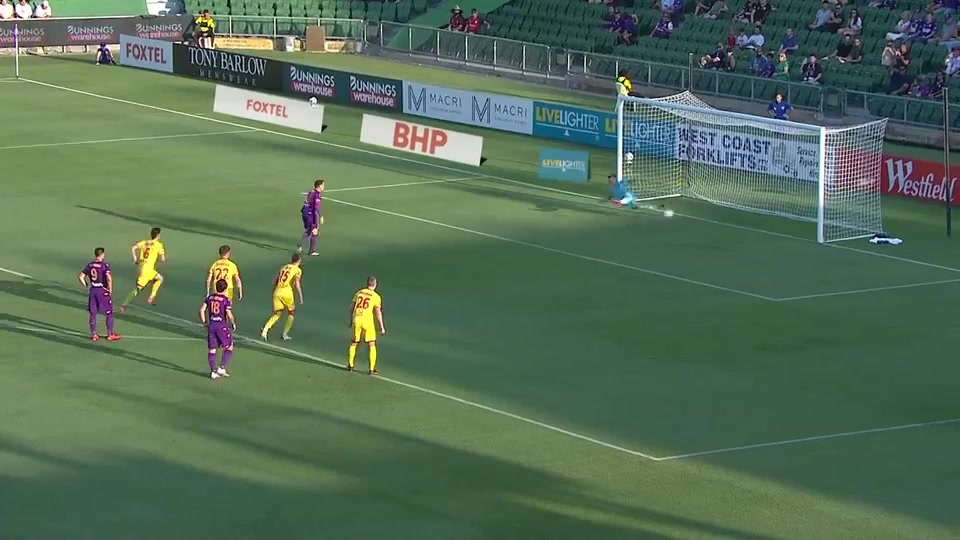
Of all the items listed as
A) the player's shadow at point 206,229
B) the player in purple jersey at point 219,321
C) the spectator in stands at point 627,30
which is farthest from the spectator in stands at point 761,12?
the player in purple jersey at point 219,321

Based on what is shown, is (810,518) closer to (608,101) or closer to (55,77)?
(608,101)

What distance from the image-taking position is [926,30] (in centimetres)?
5722

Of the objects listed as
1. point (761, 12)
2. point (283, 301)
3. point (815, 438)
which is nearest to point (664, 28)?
point (761, 12)

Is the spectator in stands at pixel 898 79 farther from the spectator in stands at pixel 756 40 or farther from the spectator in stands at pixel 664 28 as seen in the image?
the spectator in stands at pixel 664 28

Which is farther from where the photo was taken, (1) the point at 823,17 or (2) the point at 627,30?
(2) the point at 627,30

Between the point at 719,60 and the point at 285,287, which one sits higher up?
the point at 719,60

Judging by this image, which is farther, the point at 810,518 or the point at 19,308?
the point at 19,308

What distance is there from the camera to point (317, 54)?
7406cm

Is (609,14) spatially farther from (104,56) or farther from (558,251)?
(558,251)

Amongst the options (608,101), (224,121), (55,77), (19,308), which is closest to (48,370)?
(19,308)

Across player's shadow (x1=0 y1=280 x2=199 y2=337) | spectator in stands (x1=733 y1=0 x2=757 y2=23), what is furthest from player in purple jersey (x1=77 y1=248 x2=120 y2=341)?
spectator in stands (x1=733 y1=0 x2=757 y2=23)

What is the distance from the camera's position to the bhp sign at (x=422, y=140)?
169ft

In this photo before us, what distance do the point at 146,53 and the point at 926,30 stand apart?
101 feet

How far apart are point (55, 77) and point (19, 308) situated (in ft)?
116
